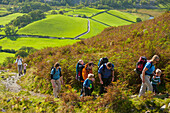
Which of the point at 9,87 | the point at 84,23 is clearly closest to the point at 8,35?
the point at 84,23

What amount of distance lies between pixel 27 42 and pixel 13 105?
113 m

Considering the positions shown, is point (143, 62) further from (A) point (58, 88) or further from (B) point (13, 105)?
(B) point (13, 105)

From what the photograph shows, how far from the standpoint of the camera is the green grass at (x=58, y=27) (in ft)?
441

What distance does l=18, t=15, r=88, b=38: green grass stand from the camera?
134 metres

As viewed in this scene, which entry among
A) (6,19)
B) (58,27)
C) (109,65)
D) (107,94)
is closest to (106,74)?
(109,65)

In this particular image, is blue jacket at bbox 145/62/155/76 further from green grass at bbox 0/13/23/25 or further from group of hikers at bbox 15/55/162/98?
green grass at bbox 0/13/23/25

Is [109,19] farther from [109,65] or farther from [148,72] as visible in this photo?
[148,72]

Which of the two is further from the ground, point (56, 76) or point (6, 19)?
point (56, 76)

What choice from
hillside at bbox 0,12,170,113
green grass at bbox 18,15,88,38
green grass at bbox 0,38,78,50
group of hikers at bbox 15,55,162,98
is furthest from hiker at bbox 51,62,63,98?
green grass at bbox 18,15,88,38

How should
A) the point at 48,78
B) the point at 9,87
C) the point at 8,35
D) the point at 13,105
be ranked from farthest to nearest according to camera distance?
the point at 8,35 < the point at 9,87 < the point at 48,78 < the point at 13,105

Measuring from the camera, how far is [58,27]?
481 ft

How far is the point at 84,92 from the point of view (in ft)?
28.9

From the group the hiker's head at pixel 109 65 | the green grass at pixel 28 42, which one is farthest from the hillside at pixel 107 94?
the green grass at pixel 28 42

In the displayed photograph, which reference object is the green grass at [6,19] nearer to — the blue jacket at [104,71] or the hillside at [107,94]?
the hillside at [107,94]
